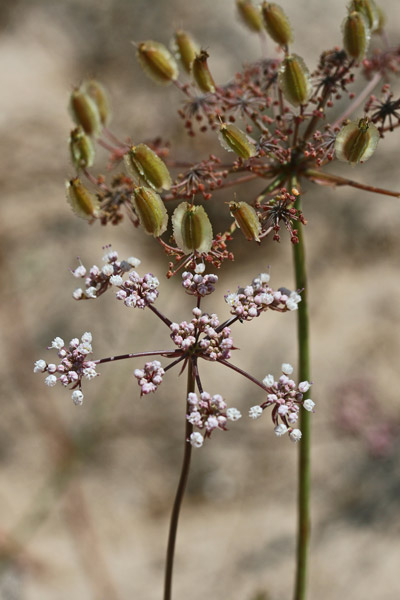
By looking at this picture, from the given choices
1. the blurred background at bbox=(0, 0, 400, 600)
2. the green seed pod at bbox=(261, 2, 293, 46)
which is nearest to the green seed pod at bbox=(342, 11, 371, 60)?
the green seed pod at bbox=(261, 2, 293, 46)

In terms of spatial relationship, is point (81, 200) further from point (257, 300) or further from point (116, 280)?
point (257, 300)

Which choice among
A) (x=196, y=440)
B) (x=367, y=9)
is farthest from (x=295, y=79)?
(x=196, y=440)

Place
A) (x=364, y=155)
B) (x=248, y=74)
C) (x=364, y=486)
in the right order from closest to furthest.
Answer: (x=364, y=155)
(x=248, y=74)
(x=364, y=486)

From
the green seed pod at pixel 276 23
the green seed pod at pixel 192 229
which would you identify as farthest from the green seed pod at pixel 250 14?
the green seed pod at pixel 192 229

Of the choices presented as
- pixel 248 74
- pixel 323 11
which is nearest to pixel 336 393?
pixel 248 74

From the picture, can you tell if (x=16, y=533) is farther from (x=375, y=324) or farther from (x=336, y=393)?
→ (x=375, y=324)

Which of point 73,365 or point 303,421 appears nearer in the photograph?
point 73,365
